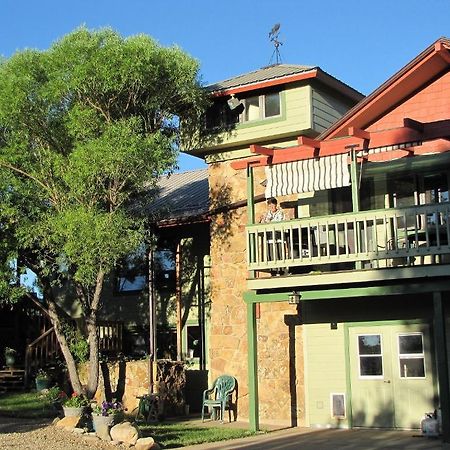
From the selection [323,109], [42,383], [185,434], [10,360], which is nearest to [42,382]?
[42,383]

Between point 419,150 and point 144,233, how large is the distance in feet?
19.5

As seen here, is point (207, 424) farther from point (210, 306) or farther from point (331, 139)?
point (331, 139)

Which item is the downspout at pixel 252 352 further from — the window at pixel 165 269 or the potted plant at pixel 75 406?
the window at pixel 165 269

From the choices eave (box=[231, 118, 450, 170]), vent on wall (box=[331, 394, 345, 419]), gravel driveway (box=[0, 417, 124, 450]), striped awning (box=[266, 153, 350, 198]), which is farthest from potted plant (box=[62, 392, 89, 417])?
eave (box=[231, 118, 450, 170])

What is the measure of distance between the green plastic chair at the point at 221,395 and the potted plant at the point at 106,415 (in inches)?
128

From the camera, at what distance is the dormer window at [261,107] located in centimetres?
1678

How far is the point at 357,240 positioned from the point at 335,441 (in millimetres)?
3618

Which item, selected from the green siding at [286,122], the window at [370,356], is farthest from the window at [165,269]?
the window at [370,356]

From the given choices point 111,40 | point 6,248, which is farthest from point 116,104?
point 6,248

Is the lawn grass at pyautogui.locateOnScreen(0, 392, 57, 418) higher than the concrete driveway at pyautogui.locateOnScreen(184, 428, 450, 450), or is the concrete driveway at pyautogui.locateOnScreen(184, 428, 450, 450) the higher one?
the lawn grass at pyautogui.locateOnScreen(0, 392, 57, 418)

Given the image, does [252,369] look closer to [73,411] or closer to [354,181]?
[73,411]

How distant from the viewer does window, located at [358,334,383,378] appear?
14695 millimetres

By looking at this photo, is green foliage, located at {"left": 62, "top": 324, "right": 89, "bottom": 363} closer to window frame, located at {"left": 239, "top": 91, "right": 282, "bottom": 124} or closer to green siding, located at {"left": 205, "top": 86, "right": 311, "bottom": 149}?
green siding, located at {"left": 205, "top": 86, "right": 311, "bottom": 149}

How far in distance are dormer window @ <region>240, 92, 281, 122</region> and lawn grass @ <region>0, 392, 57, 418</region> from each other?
804 centimetres
